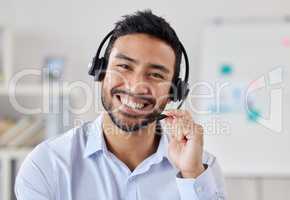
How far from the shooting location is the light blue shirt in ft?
3.34

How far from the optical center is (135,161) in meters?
1.14

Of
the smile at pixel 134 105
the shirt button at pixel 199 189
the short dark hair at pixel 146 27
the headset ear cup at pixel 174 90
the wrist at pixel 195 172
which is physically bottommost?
the shirt button at pixel 199 189

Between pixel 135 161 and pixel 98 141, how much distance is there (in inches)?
4.4

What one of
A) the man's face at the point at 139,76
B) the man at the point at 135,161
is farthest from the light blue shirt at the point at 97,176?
the man's face at the point at 139,76

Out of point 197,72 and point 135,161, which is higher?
point 197,72

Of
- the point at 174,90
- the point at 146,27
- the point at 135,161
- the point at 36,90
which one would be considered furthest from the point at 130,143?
the point at 36,90

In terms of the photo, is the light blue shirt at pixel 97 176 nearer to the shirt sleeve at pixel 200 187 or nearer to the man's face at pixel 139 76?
the shirt sleeve at pixel 200 187

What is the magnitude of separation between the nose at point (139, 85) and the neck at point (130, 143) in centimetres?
14

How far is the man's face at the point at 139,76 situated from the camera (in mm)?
1011

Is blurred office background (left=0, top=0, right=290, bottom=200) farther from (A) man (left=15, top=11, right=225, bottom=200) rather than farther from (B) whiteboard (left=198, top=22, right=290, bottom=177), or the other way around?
(A) man (left=15, top=11, right=225, bottom=200)

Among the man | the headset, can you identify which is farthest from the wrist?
the headset

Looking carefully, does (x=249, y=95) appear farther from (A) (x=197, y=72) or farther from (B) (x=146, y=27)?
(B) (x=146, y=27)

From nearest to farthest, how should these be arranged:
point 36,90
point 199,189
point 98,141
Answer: point 199,189 < point 98,141 < point 36,90

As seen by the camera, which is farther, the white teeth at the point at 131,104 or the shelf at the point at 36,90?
the shelf at the point at 36,90
